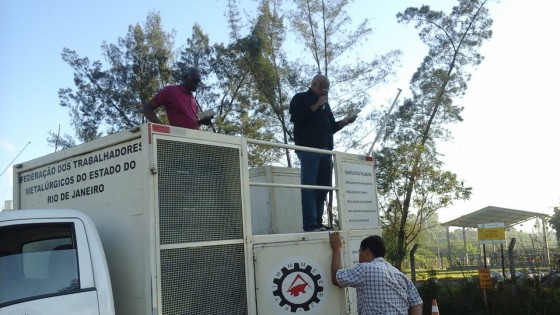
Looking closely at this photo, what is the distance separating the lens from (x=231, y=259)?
167 inches

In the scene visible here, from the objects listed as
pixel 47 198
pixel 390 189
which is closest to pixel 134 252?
pixel 47 198

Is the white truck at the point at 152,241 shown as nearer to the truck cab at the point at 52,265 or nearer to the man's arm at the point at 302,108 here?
the truck cab at the point at 52,265

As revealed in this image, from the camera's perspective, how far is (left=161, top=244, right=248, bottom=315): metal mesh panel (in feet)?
12.4

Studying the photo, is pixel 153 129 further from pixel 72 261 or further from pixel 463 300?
pixel 463 300

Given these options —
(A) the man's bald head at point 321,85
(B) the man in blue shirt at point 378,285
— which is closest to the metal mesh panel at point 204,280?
(B) the man in blue shirt at point 378,285

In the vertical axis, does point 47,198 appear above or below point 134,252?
above

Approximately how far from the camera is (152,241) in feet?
12.1

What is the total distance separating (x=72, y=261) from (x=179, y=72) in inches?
635

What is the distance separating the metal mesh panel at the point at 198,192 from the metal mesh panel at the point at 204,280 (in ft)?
0.35

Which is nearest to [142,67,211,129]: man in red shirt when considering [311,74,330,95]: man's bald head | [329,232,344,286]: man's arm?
[311,74,330,95]: man's bald head

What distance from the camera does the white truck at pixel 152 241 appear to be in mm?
3441

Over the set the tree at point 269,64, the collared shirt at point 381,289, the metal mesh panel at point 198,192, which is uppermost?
the tree at point 269,64

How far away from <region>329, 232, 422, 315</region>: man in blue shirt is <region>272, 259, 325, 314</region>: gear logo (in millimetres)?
235

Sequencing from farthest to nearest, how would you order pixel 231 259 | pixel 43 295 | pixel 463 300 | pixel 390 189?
pixel 390 189 < pixel 463 300 < pixel 231 259 < pixel 43 295
